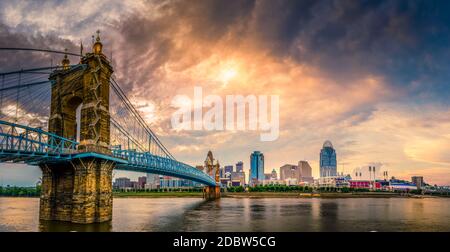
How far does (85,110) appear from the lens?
41594 millimetres

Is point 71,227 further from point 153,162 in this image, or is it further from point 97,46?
point 153,162

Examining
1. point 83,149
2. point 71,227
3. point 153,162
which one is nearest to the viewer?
point 71,227

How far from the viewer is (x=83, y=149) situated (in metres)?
40.3

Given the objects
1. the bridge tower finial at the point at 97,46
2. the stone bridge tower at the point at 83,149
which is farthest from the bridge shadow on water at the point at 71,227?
the bridge tower finial at the point at 97,46

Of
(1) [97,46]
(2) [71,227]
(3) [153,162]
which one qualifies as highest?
(1) [97,46]

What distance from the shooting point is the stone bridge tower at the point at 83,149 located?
39256 millimetres

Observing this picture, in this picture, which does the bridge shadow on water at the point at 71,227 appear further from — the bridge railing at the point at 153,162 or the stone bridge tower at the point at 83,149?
the bridge railing at the point at 153,162

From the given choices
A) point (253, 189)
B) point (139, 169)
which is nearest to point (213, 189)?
point (253, 189)

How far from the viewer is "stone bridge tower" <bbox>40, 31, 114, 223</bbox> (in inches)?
1546

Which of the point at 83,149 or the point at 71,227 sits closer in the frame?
the point at 71,227

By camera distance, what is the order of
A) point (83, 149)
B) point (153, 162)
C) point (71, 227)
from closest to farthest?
point (71, 227) → point (83, 149) → point (153, 162)

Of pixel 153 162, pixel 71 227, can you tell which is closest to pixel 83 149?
pixel 71 227
